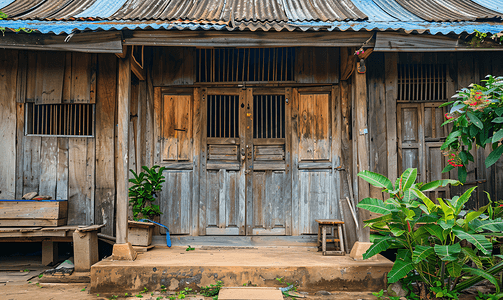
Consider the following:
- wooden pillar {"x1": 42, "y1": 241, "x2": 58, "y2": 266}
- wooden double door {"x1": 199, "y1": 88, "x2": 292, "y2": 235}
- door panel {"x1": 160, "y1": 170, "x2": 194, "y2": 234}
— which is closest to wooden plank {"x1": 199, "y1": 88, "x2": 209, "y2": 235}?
wooden double door {"x1": 199, "y1": 88, "x2": 292, "y2": 235}

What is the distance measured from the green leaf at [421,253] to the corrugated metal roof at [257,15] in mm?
2819

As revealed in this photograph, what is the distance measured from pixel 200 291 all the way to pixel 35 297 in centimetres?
211

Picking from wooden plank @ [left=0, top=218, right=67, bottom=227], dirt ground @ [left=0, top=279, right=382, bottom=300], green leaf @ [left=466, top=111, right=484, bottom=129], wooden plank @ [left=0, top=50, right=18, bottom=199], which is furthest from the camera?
wooden plank @ [left=0, top=50, right=18, bottom=199]

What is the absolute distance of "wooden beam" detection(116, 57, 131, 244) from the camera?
4438 millimetres

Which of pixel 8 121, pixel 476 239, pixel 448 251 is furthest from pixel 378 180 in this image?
pixel 8 121

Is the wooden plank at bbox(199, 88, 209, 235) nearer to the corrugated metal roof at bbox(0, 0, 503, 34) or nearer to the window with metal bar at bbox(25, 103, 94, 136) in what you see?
the corrugated metal roof at bbox(0, 0, 503, 34)

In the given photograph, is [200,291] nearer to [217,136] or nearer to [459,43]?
[217,136]

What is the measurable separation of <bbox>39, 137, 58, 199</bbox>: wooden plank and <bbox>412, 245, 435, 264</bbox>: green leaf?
5557 millimetres

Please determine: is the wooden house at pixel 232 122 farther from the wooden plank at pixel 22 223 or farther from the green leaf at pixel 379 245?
the green leaf at pixel 379 245

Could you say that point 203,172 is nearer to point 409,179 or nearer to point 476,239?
point 409,179

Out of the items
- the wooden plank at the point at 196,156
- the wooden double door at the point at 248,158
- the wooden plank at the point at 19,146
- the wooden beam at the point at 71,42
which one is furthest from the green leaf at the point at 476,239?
the wooden plank at the point at 19,146

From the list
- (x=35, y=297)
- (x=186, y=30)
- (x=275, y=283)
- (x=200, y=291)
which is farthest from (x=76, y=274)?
(x=186, y=30)

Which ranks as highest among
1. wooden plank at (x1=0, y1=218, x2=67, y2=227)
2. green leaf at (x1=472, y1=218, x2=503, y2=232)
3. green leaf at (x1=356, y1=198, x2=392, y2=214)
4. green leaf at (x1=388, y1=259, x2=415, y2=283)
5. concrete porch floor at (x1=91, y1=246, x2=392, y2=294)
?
green leaf at (x1=356, y1=198, x2=392, y2=214)

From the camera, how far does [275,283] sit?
4.09 m
